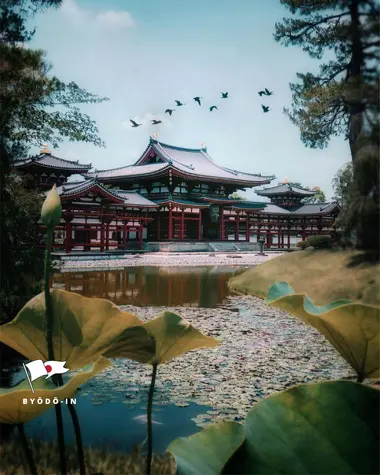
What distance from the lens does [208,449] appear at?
0.58 meters

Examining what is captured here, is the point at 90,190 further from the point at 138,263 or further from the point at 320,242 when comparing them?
the point at 320,242

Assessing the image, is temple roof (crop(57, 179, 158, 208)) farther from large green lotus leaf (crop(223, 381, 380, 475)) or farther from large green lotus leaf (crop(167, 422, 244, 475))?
large green lotus leaf (crop(223, 381, 380, 475))

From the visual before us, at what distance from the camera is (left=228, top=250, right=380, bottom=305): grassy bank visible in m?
3.89

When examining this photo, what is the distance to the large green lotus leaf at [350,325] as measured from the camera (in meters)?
0.56

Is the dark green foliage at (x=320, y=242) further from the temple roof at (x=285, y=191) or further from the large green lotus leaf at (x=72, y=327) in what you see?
the temple roof at (x=285, y=191)

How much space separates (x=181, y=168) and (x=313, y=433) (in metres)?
17.5

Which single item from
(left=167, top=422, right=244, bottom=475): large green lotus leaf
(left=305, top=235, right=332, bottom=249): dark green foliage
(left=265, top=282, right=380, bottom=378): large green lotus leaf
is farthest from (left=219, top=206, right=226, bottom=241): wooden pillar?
(left=167, top=422, right=244, bottom=475): large green lotus leaf

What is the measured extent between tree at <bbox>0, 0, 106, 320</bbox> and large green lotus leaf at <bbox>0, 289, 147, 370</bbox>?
69.7 inches

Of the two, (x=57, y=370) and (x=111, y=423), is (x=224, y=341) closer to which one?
(x=111, y=423)

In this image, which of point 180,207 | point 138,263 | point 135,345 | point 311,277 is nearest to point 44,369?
point 135,345

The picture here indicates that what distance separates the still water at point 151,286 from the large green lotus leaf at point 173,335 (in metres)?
4.52

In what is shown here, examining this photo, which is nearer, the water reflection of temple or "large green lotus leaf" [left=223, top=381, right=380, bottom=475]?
"large green lotus leaf" [left=223, top=381, right=380, bottom=475]

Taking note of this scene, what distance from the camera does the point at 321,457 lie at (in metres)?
0.47

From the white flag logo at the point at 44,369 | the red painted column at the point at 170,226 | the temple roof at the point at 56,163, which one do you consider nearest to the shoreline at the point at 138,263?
the red painted column at the point at 170,226
